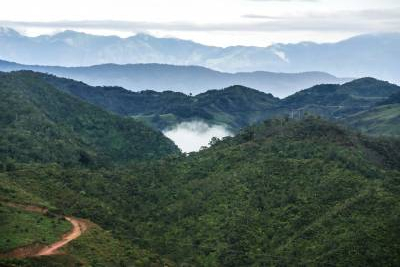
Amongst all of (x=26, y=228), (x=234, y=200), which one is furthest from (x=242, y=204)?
(x=26, y=228)

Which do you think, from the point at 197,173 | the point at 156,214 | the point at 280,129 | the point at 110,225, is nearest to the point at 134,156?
the point at 280,129

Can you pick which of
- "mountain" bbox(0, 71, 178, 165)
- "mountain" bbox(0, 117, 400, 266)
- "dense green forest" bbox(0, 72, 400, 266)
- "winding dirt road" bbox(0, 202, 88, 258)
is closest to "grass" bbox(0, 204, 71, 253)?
"dense green forest" bbox(0, 72, 400, 266)

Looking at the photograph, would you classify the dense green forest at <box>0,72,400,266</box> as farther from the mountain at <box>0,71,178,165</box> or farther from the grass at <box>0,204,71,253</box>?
the mountain at <box>0,71,178,165</box>

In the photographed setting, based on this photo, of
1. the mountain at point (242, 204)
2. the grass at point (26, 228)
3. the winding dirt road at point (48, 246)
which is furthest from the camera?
the mountain at point (242, 204)

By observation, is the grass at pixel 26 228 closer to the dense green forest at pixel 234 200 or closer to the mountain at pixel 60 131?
the dense green forest at pixel 234 200

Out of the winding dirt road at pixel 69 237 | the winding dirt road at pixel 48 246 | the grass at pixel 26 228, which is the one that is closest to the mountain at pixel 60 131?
the winding dirt road at pixel 48 246

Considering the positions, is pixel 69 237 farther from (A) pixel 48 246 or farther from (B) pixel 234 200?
(B) pixel 234 200
